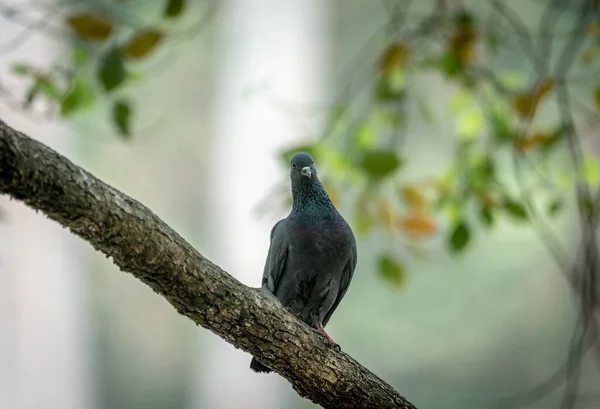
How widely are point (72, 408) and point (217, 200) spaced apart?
82.7 inches

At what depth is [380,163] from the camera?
2.51 meters

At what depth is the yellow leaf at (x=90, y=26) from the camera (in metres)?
2.32

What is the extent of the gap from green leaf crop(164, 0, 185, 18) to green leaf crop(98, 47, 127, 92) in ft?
0.75

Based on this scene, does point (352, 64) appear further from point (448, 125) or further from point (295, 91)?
point (295, 91)

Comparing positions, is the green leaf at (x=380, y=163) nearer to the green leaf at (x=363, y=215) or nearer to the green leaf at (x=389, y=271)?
the green leaf at (x=363, y=215)

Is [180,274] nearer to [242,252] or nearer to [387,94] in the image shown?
[387,94]

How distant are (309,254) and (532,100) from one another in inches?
41.3

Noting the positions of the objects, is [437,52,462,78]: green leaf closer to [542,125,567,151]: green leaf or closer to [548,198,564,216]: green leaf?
[542,125,567,151]: green leaf

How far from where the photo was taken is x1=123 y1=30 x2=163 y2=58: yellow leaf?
2385 mm

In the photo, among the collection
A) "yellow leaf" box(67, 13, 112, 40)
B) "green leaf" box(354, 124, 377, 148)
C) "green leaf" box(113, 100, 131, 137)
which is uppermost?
"yellow leaf" box(67, 13, 112, 40)

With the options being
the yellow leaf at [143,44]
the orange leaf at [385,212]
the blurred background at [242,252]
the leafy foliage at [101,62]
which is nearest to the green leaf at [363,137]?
the orange leaf at [385,212]

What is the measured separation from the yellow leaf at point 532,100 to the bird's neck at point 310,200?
0.84 m

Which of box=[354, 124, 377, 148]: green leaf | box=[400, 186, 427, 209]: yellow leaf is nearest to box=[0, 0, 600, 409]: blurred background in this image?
box=[354, 124, 377, 148]: green leaf

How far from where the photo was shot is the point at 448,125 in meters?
7.82
